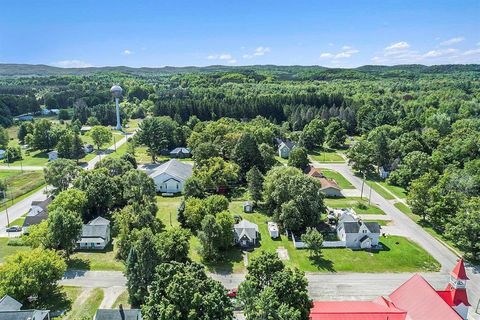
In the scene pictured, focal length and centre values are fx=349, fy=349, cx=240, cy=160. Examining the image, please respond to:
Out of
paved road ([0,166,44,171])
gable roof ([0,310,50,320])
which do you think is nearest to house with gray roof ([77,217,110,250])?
gable roof ([0,310,50,320])

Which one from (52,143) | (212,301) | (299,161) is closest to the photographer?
(212,301)

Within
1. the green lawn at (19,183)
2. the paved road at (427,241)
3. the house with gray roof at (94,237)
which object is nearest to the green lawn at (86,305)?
the house with gray roof at (94,237)

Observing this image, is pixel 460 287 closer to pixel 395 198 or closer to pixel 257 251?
pixel 257 251

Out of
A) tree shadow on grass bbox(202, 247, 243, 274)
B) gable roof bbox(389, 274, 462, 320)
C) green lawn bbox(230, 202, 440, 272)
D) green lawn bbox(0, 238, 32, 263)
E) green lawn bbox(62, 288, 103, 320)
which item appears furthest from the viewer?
green lawn bbox(0, 238, 32, 263)

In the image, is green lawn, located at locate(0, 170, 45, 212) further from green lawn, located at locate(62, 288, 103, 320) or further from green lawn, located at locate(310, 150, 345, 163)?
green lawn, located at locate(310, 150, 345, 163)

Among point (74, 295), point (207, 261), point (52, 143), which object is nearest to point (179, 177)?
point (207, 261)

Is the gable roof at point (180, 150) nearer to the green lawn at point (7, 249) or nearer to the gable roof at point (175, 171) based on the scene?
the gable roof at point (175, 171)

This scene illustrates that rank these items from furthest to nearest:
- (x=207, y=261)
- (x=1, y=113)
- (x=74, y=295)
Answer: (x=1, y=113)
(x=207, y=261)
(x=74, y=295)

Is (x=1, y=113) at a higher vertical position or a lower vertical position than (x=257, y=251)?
higher
